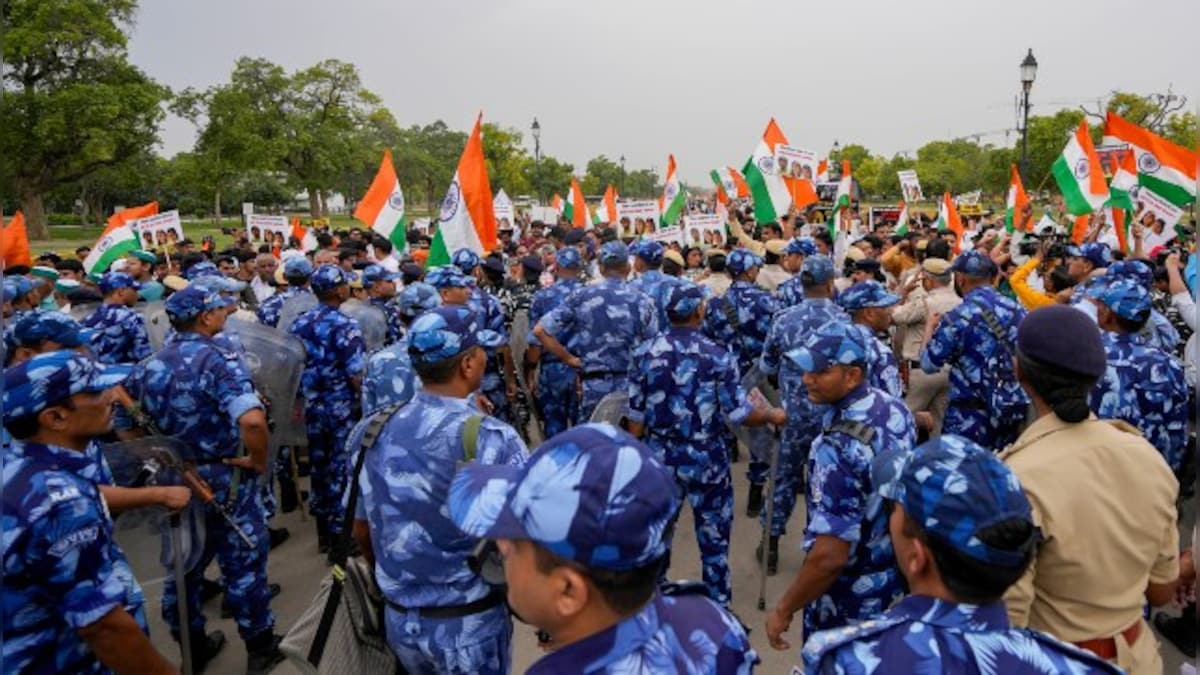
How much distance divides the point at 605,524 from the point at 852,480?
162 centimetres

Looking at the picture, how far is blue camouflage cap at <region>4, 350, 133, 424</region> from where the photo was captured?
244 cm

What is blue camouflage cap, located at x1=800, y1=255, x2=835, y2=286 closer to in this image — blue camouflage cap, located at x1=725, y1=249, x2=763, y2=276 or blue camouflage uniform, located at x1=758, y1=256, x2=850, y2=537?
blue camouflage uniform, located at x1=758, y1=256, x2=850, y2=537

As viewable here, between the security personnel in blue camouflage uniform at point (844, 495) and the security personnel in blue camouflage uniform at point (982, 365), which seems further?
the security personnel in blue camouflage uniform at point (982, 365)

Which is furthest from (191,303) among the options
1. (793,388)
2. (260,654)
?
(793,388)

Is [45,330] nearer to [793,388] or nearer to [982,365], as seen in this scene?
[793,388]

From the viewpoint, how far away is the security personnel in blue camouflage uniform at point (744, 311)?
6.76 m

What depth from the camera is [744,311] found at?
6875mm

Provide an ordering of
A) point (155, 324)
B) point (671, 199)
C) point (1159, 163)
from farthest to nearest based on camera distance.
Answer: point (671, 199), point (1159, 163), point (155, 324)

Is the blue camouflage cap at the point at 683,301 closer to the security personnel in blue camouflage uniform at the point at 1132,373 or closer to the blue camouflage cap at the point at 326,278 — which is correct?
the security personnel in blue camouflage uniform at the point at 1132,373

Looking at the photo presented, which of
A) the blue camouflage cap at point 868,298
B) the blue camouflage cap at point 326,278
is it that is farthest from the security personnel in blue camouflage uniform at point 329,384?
the blue camouflage cap at point 868,298

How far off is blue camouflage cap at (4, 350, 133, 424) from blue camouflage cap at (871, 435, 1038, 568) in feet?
8.86

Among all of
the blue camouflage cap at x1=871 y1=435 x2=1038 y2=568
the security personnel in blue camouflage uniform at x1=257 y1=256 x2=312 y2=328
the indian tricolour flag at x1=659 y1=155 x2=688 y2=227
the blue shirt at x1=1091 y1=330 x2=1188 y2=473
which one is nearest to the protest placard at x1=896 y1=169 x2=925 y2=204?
the indian tricolour flag at x1=659 y1=155 x2=688 y2=227

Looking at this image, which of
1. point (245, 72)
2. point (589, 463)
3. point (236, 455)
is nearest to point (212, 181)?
point (245, 72)

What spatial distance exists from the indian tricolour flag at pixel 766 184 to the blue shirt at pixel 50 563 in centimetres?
989
